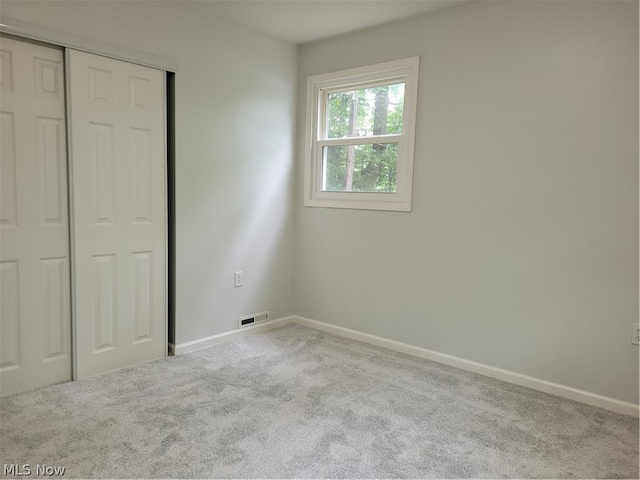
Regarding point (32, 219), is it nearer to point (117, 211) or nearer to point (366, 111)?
point (117, 211)

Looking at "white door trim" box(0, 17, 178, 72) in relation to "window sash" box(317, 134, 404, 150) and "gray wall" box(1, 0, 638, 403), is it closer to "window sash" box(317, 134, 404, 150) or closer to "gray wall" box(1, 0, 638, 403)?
"gray wall" box(1, 0, 638, 403)

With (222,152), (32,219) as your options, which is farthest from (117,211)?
(222,152)

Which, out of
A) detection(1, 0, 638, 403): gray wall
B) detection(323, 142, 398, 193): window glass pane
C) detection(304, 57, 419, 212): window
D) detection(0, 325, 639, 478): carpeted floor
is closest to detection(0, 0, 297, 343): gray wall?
detection(1, 0, 638, 403): gray wall

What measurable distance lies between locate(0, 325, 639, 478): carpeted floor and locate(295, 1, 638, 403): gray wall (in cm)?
36

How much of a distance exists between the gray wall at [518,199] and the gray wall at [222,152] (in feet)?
2.43

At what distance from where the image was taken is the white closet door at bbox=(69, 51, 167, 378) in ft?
8.36

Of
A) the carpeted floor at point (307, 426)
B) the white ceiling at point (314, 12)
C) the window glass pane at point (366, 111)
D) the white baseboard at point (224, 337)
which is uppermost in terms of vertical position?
the white ceiling at point (314, 12)

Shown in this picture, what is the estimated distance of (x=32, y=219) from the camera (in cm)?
239

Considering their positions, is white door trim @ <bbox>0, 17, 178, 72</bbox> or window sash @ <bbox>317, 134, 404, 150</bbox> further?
window sash @ <bbox>317, 134, 404, 150</bbox>

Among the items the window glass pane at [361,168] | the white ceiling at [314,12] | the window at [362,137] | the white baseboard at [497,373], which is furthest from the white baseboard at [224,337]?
the white ceiling at [314,12]

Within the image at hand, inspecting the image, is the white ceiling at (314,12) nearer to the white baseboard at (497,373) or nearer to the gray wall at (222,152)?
the gray wall at (222,152)

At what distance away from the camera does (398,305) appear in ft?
10.8

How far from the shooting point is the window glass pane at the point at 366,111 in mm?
3289

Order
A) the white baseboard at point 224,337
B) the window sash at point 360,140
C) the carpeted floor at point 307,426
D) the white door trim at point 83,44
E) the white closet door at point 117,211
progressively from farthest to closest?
1. the window sash at point 360,140
2. the white baseboard at point 224,337
3. the white closet door at point 117,211
4. the white door trim at point 83,44
5. the carpeted floor at point 307,426
